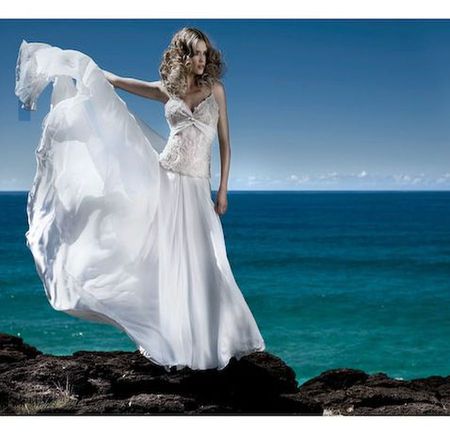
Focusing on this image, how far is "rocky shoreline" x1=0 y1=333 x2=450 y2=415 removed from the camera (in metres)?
4.15

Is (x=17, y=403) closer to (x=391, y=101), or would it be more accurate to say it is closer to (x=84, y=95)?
(x=84, y=95)

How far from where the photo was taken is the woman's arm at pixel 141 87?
432 cm

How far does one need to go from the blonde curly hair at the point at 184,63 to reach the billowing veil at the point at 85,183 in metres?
0.28

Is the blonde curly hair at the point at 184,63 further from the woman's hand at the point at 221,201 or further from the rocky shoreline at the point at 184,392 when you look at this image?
the rocky shoreline at the point at 184,392

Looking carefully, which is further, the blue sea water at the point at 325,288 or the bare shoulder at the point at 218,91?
the blue sea water at the point at 325,288

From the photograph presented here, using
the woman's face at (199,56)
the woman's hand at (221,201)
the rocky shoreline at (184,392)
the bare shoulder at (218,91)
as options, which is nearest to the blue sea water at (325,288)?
the rocky shoreline at (184,392)

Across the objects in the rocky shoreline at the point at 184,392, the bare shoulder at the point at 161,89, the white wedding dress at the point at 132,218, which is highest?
the bare shoulder at the point at 161,89

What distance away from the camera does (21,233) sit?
14492 mm

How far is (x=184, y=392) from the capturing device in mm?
4266

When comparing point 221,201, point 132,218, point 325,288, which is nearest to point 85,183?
point 132,218

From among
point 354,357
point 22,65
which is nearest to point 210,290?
point 22,65

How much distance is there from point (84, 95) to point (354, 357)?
5516 mm

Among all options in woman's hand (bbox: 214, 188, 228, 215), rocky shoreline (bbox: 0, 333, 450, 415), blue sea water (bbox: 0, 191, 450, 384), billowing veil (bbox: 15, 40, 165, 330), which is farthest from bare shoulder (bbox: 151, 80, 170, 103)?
blue sea water (bbox: 0, 191, 450, 384)

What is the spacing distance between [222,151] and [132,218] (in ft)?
1.72
